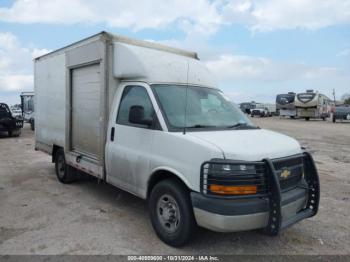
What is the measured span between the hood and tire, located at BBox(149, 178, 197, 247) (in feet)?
2.37

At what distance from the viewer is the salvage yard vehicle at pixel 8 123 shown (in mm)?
17938

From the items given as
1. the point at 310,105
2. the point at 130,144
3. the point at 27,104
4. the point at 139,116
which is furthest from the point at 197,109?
the point at 310,105

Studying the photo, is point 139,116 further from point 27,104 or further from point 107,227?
point 27,104

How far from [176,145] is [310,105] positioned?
37.0 meters

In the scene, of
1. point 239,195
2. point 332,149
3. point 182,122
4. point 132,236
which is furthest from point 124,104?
point 332,149

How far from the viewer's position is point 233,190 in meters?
3.76

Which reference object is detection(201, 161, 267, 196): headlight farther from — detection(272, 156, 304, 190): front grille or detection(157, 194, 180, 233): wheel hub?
detection(157, 194, 180, 233): wheel hub

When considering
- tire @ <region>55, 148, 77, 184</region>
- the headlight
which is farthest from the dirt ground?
the headlight

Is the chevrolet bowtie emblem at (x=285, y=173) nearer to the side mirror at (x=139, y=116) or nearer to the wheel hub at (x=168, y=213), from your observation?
the wheel hub at (x=168, y=213)

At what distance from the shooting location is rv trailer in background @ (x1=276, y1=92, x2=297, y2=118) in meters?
Result: 40.8

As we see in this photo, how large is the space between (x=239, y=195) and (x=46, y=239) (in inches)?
102

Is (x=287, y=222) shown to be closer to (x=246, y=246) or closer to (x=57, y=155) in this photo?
(x=246, y=246)

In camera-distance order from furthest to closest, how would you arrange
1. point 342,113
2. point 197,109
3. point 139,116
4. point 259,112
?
point 259,112, point 342,113, point 197,109, point 139,116

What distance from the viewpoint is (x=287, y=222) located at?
4047mm
